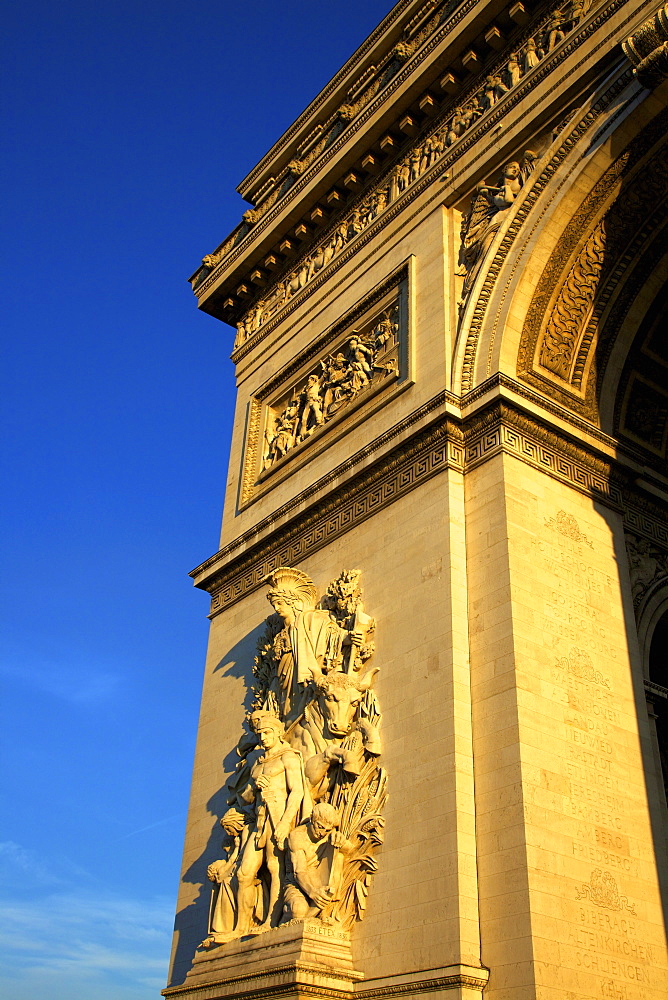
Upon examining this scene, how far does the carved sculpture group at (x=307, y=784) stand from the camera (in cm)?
953

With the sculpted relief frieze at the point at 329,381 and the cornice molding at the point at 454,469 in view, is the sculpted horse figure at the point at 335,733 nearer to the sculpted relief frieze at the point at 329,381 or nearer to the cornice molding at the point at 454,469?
the cornice molding at the point at 454,469

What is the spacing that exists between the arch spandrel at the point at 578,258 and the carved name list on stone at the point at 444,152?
1.35 feet

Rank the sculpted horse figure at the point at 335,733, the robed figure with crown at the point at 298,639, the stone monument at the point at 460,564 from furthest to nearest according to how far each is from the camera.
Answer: the robed figure with crown at the point at 298,639, the sculpted horse figure at the point at 335,733, the stone monument at the point at 460,564

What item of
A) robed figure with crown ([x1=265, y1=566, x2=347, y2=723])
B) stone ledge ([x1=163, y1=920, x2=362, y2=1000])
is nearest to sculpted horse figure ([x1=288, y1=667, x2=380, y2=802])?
robed figure with crown ([x1=265, y1=566, x2=347, y2=723])

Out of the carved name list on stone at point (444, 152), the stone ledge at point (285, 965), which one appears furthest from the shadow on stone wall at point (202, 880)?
the carved name list on stone at point (444, 152)

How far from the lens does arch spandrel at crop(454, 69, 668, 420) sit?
11.4 metres

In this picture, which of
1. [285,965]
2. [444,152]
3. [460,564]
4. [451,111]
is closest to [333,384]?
[444,152]

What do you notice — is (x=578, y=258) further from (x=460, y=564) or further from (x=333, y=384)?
(x=460, y=564)

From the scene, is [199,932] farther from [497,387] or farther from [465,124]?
[465,124]

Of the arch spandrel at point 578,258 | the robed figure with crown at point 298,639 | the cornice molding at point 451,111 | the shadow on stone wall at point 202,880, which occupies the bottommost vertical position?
the shadow on stone wall at point 202,880

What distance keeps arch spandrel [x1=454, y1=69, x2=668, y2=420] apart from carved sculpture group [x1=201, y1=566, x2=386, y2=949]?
10.4 feet

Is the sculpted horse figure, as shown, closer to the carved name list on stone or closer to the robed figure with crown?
the robed figure with crown

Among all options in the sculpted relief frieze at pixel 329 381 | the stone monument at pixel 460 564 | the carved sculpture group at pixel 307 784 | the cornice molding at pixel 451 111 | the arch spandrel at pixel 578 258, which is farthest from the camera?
the sculpted relief frieze at pixel 329 381

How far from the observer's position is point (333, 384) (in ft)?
46.1
